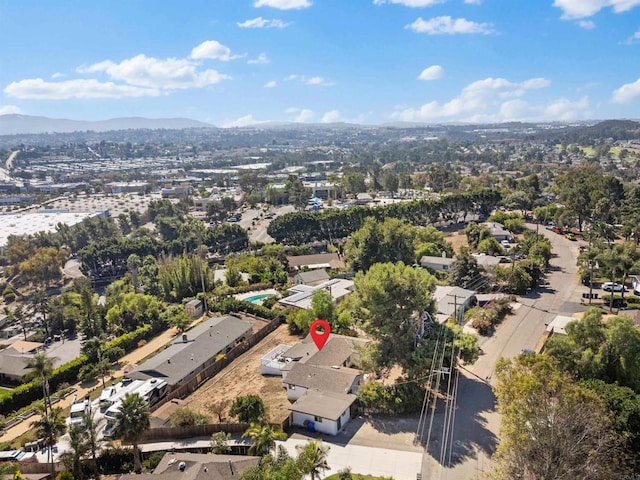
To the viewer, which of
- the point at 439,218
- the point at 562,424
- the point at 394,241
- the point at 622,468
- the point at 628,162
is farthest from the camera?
the point at 628,162

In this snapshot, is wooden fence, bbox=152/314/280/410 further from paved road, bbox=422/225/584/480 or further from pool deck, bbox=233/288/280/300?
paved road, bbox=422/225/584/480

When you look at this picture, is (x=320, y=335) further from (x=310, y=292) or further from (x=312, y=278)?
(x=312, y=278)

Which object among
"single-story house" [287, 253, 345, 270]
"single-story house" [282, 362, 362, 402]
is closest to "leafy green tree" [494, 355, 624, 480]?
"single-story house" [282, 362, 362, 402]

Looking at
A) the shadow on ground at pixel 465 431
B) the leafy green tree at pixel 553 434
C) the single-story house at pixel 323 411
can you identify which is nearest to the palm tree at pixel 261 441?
the single-story house at pixel 323 411

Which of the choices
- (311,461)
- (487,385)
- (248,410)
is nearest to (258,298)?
(248,410)

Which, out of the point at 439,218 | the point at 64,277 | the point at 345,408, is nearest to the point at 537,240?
the point at 439,218

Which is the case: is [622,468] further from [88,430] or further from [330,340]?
[88,430]

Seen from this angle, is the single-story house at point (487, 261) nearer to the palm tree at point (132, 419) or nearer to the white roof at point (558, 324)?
the white roof at point (558, 324)
